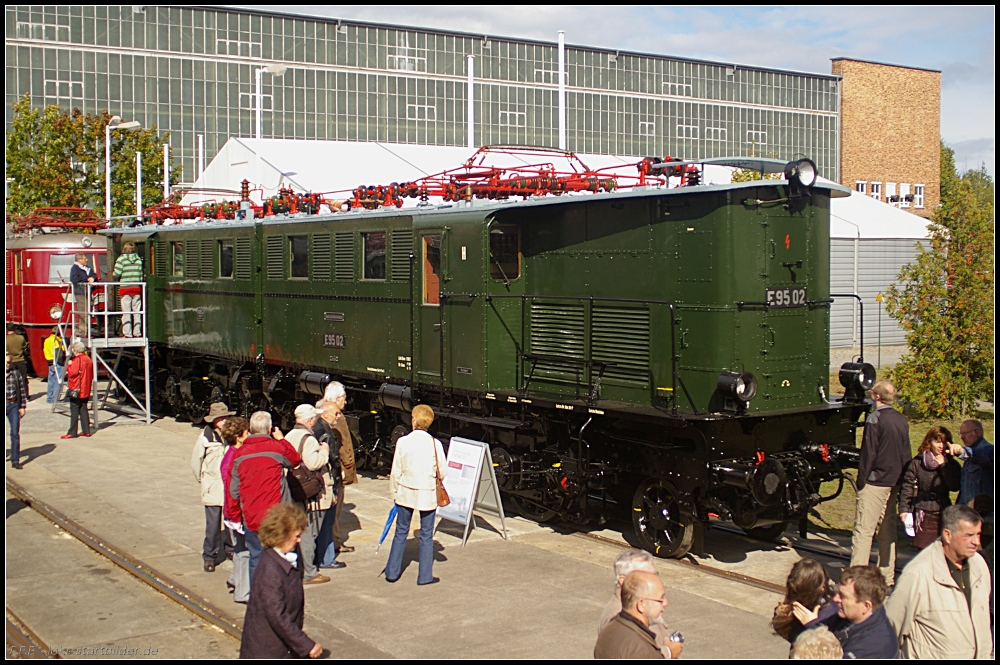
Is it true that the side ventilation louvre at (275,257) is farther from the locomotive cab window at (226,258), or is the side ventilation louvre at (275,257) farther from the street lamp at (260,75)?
the street lamp at (260,75)

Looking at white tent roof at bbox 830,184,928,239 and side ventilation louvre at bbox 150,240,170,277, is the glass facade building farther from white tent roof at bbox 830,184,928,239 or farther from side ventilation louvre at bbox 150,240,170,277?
side ventilation louvre at bbox 150,240,170,277

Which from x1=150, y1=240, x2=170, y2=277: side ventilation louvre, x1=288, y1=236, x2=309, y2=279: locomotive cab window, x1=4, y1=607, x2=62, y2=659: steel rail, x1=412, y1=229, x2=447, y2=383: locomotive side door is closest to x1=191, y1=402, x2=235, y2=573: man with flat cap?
x1=4, y1=607, x2=62, y2=659: steel rail

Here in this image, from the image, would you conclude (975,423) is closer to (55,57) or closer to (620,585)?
(620,585)

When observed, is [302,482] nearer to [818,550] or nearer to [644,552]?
[644,552]

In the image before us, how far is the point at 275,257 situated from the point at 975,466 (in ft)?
38.3

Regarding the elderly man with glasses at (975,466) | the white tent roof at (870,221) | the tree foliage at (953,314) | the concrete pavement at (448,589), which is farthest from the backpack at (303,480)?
the white tent roof at (870,221)

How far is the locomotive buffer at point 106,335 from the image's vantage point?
1947 centimetres

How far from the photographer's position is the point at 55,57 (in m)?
47.5

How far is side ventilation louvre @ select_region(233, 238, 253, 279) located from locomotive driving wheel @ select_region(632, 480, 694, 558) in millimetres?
9230

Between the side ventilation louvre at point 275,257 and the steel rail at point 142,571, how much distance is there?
5.24 metres

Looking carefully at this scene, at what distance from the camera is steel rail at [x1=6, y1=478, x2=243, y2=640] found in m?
8.50

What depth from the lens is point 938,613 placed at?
5574 millimetres

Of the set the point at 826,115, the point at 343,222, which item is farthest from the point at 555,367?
the point at 826,115

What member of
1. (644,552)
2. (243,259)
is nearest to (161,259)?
(243,259)
